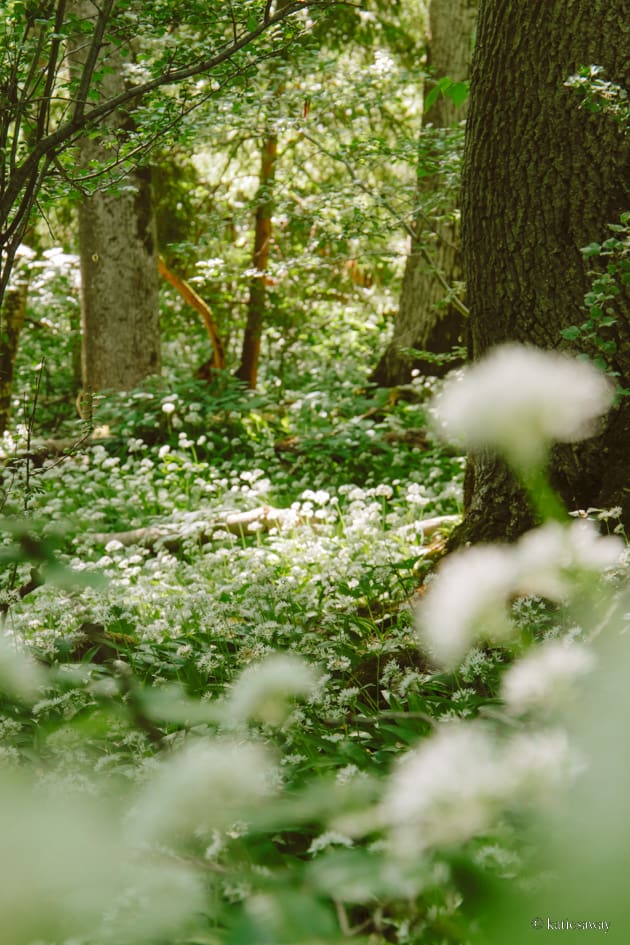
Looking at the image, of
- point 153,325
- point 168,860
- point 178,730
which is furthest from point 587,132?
point 153,325

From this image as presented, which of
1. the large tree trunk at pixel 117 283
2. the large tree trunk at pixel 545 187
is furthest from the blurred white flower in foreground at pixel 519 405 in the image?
the large tree trunk at pixel 117 283

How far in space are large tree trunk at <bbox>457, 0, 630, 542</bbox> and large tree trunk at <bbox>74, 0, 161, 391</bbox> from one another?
17.2 ft

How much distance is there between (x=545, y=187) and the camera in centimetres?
286

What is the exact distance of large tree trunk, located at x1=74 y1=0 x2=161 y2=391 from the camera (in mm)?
7723

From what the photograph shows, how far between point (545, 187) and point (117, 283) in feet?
18.4

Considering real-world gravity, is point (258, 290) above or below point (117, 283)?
above

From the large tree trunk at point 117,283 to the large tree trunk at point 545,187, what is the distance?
524cm

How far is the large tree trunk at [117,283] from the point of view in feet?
25.3

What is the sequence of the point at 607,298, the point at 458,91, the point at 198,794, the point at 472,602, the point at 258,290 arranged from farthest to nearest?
the point at 258,290 → the point at 458,91 → the point at 607,298 → the point at 472,602 → the point at 198,794

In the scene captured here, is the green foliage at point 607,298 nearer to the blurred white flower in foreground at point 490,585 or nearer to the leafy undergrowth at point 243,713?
the leafy undergrowth at point 243,713

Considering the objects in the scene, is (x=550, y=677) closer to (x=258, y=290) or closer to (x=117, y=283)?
(x=117, y=283)

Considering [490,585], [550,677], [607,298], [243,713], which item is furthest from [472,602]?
[607,298]

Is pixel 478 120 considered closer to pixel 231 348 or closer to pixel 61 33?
pixel 61 33

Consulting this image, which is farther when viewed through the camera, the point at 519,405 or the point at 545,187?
the point at 545,187
